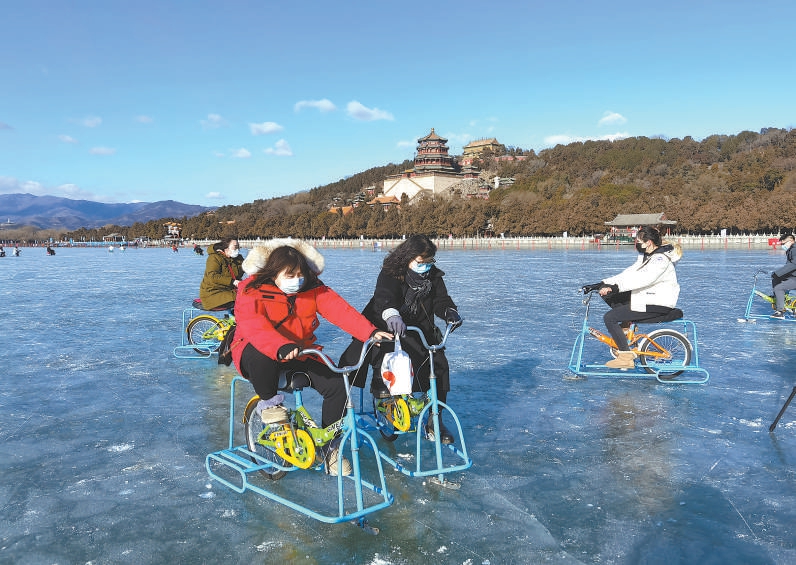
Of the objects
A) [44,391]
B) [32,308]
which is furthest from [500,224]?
[44,391]

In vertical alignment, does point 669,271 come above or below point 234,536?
above

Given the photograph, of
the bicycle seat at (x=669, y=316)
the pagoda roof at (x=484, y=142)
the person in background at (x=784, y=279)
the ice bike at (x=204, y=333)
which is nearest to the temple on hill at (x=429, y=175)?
the pagoda roof at (x=484, y=142)

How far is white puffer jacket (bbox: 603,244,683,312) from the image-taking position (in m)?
5.82

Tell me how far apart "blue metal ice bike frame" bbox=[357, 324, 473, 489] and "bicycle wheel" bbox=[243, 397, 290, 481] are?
1.88 feet

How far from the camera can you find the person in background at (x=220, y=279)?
22.7ft

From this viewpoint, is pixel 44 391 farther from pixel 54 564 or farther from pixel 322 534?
pixel 322 534

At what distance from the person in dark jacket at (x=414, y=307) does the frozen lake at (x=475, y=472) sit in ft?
1.96

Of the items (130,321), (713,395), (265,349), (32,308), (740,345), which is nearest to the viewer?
(265,349)

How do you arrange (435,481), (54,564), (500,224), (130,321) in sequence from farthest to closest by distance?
(500,224)
(130,321)
(435,481)
(54,564)

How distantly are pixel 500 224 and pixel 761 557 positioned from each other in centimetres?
7487

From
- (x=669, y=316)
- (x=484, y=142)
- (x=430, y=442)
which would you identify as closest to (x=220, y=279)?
(x=430, y=442)

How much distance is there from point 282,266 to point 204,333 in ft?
14.5

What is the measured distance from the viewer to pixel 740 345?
7.88 m

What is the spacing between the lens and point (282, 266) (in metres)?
3.50
